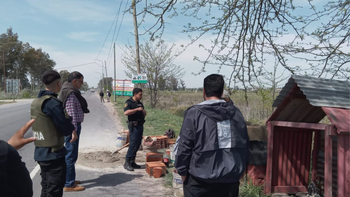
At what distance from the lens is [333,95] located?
414cm

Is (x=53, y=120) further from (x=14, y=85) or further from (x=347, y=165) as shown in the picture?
(x=14, y=85)

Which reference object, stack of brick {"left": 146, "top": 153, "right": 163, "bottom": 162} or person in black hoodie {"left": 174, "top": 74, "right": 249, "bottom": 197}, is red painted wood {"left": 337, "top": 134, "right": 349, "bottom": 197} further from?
stack of brick {"left": 146, "top": 153, "right": 163, "bottom": 162}

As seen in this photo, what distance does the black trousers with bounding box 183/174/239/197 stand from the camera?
109 inches

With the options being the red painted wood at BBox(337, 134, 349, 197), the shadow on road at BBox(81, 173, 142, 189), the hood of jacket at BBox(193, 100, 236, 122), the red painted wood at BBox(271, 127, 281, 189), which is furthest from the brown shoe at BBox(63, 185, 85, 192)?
the red painted wood at BBox(337, 134, 349, 197)

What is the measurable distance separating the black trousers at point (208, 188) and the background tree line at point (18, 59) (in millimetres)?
61436

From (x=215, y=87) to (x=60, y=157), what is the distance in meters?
2.18

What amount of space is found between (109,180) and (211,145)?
3.66 metres

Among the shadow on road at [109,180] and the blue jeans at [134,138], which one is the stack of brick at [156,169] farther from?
the blue jeans at [134,138]

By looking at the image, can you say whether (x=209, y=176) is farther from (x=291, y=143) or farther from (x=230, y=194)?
(x=291, y=143)

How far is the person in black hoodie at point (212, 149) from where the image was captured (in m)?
2.71

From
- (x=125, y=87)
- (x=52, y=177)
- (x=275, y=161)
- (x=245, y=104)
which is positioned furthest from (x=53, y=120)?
(x=125, y=87)

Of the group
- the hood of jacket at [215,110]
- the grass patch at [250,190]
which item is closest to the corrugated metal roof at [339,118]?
the hood of jacket at [215,110]

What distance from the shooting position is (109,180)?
580 cm

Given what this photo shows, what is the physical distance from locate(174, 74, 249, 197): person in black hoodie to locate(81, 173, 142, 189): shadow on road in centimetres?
311
